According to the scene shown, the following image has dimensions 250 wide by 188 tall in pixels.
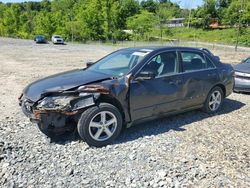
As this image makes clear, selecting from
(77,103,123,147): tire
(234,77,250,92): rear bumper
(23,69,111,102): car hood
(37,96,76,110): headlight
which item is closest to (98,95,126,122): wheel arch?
(77,103,123,147): tire

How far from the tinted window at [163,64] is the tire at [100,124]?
3.16 feet

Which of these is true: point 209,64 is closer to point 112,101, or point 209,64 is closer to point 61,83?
point 112,101

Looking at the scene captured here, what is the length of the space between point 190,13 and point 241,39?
30418mm

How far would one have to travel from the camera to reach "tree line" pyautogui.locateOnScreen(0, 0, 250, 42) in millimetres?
64625

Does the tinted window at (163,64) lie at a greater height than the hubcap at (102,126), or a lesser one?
greater

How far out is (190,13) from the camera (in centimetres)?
7925

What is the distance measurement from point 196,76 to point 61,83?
269 cm

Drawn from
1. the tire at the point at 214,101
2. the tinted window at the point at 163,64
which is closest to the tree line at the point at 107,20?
the tire at the point at 214,101

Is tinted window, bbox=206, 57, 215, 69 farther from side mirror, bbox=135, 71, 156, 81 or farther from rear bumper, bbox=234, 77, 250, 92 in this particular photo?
rear bumper, bbox=234, 77, 250, 92

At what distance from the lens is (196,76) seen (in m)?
5.73

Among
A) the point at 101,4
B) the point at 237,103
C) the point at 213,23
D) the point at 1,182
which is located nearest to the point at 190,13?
the point at 213,23

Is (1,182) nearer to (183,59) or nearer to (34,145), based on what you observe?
(34,145)

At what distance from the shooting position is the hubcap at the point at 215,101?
20.5 feet

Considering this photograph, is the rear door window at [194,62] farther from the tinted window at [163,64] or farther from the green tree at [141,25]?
the green tree at [141,25]
